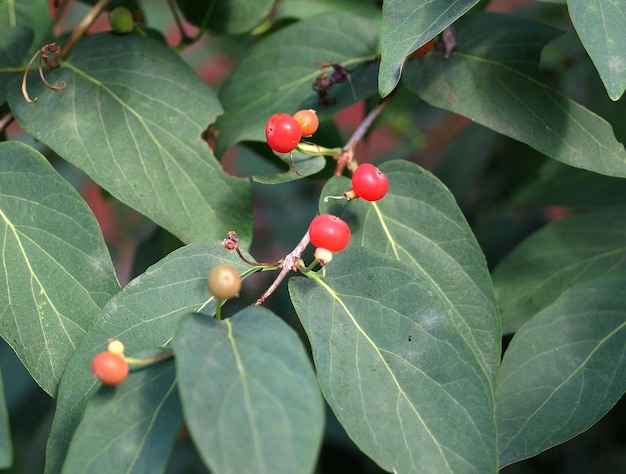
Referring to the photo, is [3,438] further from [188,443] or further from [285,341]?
[188,443]

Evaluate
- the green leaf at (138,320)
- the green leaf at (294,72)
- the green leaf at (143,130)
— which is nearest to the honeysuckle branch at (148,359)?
the green leaf at (138,320)

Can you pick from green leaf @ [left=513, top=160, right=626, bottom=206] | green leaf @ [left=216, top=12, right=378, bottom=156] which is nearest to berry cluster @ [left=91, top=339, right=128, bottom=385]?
green leaf @ [left=216, top=12, right=378, bottom=156]

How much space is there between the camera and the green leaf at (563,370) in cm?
60

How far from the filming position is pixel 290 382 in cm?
46

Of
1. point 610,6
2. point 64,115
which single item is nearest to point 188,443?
point 64,115

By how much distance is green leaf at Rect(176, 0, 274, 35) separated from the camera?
38.2 inches

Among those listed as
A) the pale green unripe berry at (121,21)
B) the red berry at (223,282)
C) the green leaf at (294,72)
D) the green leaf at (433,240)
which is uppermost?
the pale green unripe berry at (121,21)

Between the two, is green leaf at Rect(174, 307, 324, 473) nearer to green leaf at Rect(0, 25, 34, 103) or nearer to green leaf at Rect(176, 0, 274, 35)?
green leaf at Rect(0, 25, 34, 103)

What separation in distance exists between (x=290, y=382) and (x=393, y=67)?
279 mm

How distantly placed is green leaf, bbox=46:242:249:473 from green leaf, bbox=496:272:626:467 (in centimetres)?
28

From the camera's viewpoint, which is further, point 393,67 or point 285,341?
point 393,67

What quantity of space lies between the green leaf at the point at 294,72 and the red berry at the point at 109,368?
0.39 m

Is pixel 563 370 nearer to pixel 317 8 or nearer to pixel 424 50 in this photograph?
pixel 424 50

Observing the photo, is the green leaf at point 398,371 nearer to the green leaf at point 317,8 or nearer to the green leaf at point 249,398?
the green leaf at point 249,398
